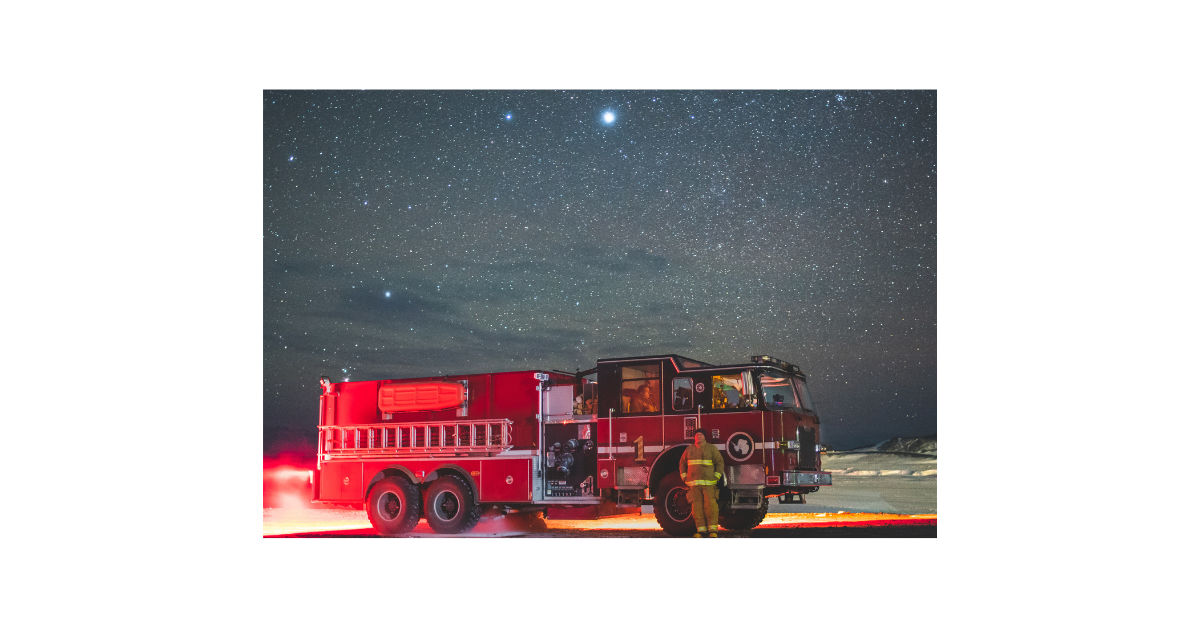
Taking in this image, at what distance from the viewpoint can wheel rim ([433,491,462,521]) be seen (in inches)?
576

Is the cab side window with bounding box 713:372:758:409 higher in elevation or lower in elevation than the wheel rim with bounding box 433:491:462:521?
higher

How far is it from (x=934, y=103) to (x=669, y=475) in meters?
6.96

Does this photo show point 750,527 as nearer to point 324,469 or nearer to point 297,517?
point 324,469

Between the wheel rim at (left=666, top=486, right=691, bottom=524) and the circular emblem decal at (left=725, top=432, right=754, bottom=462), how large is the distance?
91 cm

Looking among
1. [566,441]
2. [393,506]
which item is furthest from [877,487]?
[393,506]

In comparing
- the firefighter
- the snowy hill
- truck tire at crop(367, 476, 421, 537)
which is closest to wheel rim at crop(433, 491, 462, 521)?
truck tire at crop(367, 476, 421, 537)

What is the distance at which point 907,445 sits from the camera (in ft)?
63.4

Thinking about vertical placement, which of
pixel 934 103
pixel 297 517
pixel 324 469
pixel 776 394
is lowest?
pixel 297 517

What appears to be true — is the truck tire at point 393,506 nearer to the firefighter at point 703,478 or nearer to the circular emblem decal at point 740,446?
the firefighter at point 703,478

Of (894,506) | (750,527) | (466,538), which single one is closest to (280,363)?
(466,538)

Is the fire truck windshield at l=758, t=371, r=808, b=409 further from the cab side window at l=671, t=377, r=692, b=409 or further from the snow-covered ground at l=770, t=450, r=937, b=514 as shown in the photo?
the snow-covered ground at l=770, t=450, r=937, b=514

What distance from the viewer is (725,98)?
15867 mm

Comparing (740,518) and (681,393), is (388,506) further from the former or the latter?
(740,518)

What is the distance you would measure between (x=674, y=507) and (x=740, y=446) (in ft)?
4.29
